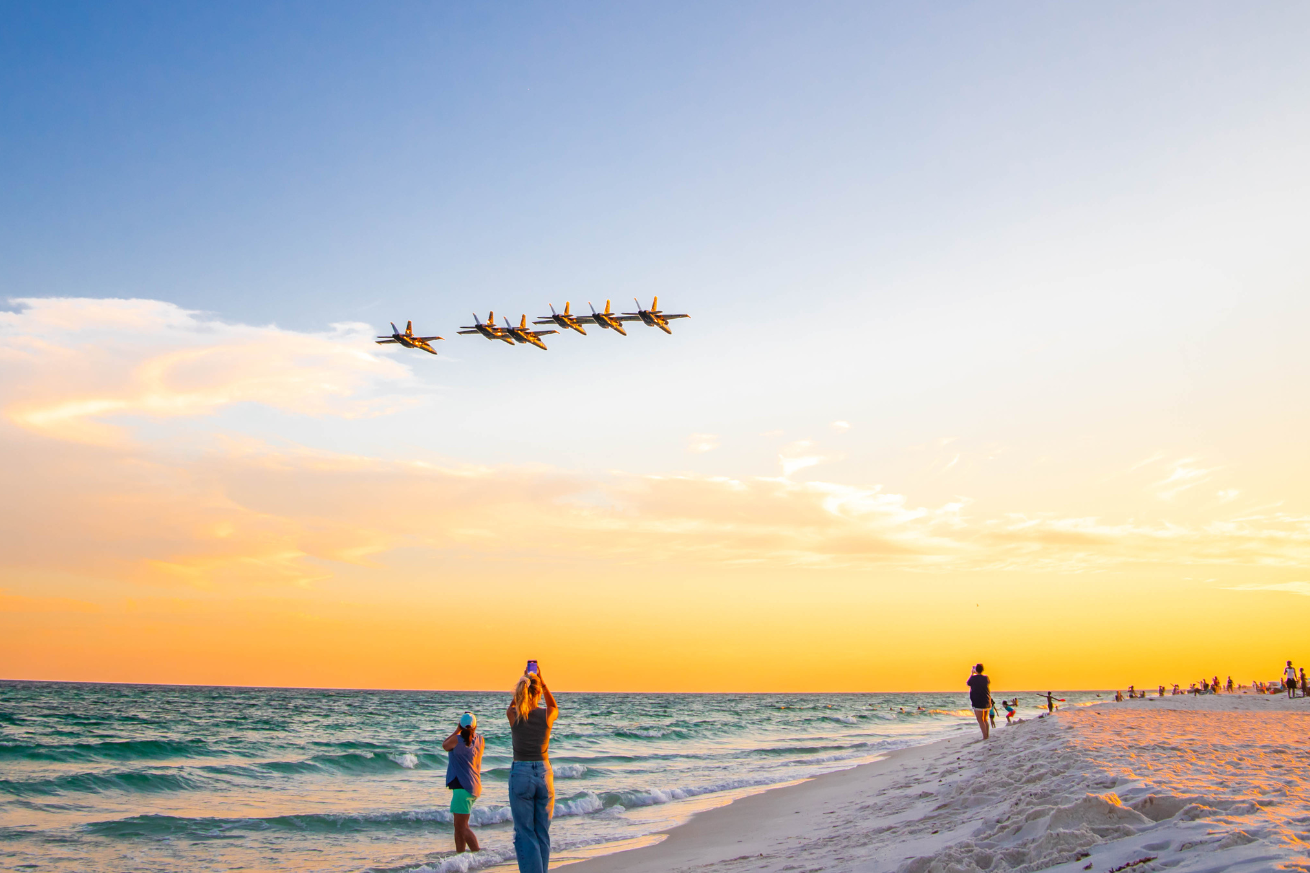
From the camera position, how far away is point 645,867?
11.2 meters

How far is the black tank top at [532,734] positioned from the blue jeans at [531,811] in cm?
9

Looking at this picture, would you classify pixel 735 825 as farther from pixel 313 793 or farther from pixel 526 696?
pixel 313 793

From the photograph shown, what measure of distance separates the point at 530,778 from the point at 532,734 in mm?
438

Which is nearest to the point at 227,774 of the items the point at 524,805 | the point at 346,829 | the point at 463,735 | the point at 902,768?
the point at 346,829

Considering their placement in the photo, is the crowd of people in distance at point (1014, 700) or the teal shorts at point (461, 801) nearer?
the teal shorts at point (461, 801)

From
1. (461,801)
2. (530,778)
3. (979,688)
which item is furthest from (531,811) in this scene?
(979,688)

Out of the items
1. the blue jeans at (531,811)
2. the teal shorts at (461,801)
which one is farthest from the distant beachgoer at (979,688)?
the blue jeans at (531,811)

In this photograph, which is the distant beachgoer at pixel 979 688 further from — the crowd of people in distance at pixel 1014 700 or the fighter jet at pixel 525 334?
the fighter jet at pixel 525 334

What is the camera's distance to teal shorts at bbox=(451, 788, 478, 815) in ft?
37.7

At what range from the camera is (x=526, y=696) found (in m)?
7.28

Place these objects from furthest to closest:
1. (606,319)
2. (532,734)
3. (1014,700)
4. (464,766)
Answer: (1014,700) → (606,319) → (464,766) → (532,734)

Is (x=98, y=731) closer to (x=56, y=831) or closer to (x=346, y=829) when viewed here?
(x=56, y=831)

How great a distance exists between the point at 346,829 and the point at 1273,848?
1544 centimetres

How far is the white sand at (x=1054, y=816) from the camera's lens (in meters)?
5.20
